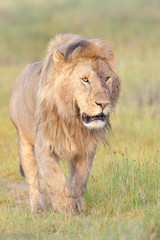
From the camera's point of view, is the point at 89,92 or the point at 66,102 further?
the point at 66,102

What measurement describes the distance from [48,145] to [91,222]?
77cm

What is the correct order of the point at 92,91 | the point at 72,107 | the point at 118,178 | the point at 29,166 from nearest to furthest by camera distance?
the point at 92,91 → the point at 72,107 → the point at 118,178 → the point at 29,166

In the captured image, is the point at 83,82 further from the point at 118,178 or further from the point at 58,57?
the point at 118,178

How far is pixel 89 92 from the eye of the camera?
11.6ft

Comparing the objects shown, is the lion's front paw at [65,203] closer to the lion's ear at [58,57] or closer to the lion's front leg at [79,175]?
the lion's front leg at [79,175]

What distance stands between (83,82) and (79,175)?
0.83m

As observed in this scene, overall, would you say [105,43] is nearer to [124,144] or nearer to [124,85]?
[124,144]

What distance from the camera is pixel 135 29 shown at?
994 inches

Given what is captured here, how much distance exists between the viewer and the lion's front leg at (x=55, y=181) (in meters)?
3.82

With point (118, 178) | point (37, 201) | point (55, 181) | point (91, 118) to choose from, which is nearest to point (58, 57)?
point (91, 118)

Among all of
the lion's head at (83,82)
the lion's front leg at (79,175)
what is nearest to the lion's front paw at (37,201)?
the lion's front leg at (79,175)

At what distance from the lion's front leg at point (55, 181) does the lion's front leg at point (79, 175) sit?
17 centimetres

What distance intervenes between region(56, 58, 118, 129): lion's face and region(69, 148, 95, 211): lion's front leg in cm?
48

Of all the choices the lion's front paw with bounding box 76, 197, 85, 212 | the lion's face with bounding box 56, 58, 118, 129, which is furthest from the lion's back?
the lion's front paw with bounding box 76, 197, 85, 212
